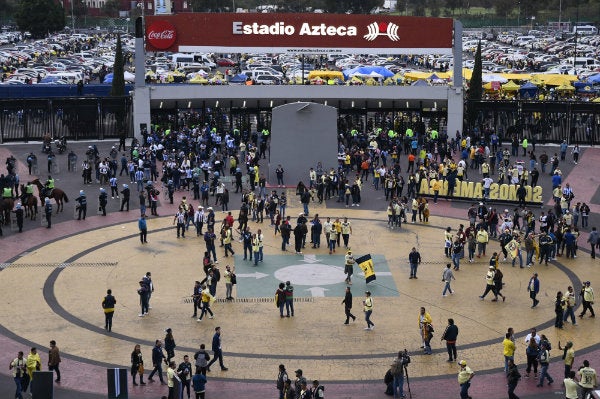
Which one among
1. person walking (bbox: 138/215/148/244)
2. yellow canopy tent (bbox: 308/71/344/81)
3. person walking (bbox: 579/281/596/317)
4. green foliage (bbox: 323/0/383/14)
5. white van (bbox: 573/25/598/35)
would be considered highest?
green foliage (bbox: 323/0/383/14)

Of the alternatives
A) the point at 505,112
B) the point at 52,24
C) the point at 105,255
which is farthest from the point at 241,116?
the point at 52,24

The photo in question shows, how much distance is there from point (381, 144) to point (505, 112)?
8.96 metres

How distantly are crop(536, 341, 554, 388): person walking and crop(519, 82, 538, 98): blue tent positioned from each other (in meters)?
46.6

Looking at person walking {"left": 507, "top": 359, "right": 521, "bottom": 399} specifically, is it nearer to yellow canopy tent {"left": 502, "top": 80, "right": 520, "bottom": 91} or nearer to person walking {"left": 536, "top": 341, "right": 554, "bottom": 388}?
person walking {"left": 536, "top": 341, "right": 554, "bottom": 388}

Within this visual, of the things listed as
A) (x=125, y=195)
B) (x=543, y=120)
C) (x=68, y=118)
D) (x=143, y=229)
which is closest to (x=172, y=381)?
(x=143, y=229)

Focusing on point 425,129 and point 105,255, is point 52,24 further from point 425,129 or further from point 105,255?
point 105,255

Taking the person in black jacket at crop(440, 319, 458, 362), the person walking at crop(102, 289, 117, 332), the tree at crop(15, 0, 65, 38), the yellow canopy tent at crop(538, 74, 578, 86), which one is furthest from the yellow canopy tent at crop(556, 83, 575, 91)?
the tree at crop(15, 0, 65, 38)

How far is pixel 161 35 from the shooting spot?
5891cm

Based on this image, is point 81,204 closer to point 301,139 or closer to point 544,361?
point 301,139

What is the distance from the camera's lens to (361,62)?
106000 millimetres

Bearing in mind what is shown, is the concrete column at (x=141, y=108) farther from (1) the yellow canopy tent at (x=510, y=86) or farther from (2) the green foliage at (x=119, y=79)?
(1) the yellow canopy tent at (x=510, y=86)

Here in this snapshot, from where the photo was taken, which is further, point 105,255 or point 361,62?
point 361,62

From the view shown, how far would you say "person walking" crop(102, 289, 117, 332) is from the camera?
3020cm

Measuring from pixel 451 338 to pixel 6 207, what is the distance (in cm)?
2170
